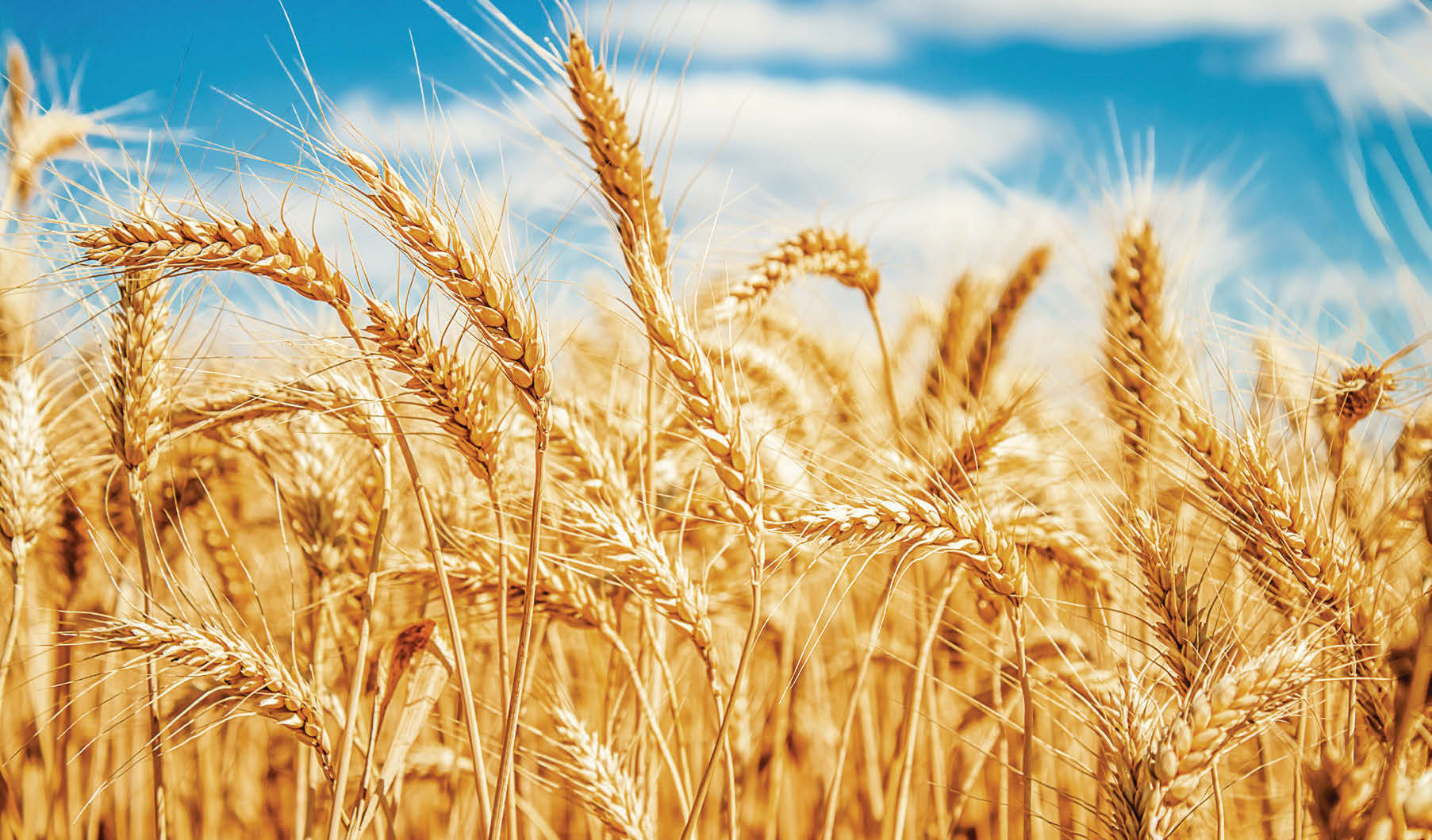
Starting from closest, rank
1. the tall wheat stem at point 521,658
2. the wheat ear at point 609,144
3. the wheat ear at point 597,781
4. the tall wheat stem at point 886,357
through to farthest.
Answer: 1. the tall wheat stem at point 521,658
2. the wheat ear at point 597,781
3. the wheat ear at point 609,144
4. the tall wheat stem at point 886,357

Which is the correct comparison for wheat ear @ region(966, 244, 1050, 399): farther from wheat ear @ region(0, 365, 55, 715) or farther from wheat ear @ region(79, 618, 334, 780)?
wheat ear @ region(0, 365, 55, 715)

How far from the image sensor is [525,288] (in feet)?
4.01

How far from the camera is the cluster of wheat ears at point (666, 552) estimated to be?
3.72ft

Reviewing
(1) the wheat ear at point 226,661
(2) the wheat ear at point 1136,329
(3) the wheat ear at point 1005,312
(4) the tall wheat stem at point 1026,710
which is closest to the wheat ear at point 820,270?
(3) the wheat ear at point 1005,312

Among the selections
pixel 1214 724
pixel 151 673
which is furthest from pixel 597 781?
pixel 1214 724

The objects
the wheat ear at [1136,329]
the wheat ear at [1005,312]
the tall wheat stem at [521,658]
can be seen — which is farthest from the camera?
the wheat ear at [1005,312]

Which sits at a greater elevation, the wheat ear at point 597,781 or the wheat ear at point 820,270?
the wheat ear at point 820,270

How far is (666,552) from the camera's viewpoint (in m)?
1.50

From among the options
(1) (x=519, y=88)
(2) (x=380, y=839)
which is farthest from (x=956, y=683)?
(1) (x=519, y=88)

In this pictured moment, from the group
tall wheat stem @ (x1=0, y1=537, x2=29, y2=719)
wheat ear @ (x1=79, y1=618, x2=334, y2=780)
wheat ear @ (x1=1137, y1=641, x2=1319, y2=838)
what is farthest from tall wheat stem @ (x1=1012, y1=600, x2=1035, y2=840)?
tall wheat stem @ (x1=0, y1=537, x2=29, y2=719)

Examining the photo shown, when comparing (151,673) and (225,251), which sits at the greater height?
(225,251)

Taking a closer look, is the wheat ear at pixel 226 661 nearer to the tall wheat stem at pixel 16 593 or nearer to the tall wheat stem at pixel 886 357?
the tall wheat stem at pixel 16 593

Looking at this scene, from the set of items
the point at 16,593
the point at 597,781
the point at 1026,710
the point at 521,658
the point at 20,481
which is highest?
the point at 20,481

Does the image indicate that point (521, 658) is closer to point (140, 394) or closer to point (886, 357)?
point (140, 394)
